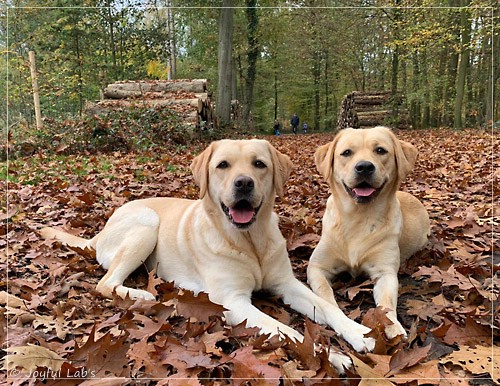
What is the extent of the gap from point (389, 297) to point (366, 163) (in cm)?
102

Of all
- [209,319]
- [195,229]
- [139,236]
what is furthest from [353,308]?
[139,236]

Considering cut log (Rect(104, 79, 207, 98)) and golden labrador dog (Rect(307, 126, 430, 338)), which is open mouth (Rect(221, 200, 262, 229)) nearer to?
golden labrador dog (Rect(307, 126, 430, 338))

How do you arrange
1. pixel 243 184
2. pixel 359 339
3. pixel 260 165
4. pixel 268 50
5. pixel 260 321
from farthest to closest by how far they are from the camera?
pixel 268 50
pixel 260 165
pixel 243 184
pixel 260 321
pixel 359 339

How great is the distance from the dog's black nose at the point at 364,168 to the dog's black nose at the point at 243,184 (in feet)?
2.99

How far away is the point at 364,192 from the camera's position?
319 centimetres

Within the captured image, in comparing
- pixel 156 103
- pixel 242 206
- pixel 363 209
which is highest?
pixel 156 103

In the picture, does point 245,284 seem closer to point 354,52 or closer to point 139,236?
point 139,236

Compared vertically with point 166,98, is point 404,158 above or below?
below

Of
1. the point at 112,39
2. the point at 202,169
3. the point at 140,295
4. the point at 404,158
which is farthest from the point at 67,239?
the point at 112,39

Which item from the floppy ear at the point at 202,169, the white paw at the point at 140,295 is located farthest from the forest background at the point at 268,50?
the white paw at the point at 140,295

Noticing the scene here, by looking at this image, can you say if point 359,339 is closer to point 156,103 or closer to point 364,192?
point 364,192

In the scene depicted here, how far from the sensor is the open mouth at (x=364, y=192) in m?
3.18

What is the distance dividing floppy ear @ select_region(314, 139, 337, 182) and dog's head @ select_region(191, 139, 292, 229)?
438 millimetres

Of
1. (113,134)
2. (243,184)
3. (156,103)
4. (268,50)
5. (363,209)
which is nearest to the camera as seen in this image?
(243,184)
